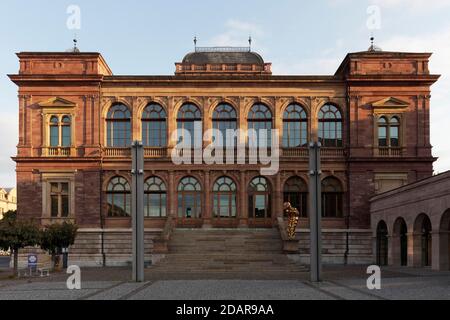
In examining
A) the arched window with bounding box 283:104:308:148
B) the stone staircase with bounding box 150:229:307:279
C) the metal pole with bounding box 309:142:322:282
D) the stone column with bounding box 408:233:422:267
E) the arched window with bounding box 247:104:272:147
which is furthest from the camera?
the arched window with bounding box 283:104:308:148

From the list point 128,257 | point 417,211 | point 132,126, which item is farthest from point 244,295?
point 132,126

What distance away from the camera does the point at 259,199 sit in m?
45.1

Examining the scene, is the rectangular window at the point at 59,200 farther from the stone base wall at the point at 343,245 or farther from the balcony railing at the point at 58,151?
the stone base wall at the point at 343,245

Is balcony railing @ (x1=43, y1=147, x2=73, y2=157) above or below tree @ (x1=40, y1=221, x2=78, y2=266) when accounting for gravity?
above

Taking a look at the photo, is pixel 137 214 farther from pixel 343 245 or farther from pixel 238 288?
pixel 343 245

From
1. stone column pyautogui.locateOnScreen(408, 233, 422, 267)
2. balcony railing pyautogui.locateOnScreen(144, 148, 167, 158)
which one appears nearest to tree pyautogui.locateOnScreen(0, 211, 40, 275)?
balcony railing pyautogui.locateOnScreen(144, 148, 167, 158)

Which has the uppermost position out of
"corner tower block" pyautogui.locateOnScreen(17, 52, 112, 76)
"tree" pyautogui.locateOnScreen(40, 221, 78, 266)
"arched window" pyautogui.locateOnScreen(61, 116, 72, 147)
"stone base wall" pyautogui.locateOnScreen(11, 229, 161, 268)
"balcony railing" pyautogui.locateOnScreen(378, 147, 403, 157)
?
"corner tower block" pyautogui.locateOnScreen(17, 52, 112, 76)

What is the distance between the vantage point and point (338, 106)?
4541cm

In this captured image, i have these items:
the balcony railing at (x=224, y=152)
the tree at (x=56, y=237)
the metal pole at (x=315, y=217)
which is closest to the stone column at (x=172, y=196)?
the balcony railing at (x=224, y=152)

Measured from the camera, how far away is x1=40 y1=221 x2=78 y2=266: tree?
36594mm

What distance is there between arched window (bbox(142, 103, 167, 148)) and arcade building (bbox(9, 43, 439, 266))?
75 mm

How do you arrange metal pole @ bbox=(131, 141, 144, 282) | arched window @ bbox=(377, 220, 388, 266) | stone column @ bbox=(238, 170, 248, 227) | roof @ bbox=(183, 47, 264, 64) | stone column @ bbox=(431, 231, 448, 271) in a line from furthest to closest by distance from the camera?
roof @ bbox=(183, 47, 264, 64)
stone column @ bbox=(238, 170, 248, 227)
arched window @ bbox=(377, 220, 388, 266)
stone column @ bbox=(431, 231, 448, 271)
metal pole @ bbox=(131, 141, 144, 282)

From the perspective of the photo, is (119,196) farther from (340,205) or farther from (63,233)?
(340,205)

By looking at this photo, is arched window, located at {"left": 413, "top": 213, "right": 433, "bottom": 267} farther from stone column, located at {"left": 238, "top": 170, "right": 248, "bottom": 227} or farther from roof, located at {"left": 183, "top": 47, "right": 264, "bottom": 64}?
roof, located at {"left": 183, "top": 47, "right": 264, "bottom": 64}
